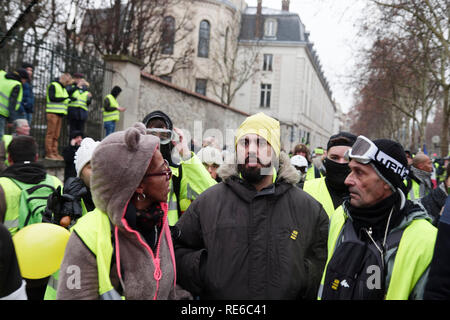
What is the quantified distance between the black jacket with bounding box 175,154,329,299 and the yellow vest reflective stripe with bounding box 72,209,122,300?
61cm

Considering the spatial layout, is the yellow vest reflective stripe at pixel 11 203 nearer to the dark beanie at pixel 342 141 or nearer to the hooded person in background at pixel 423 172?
the dark beanie at pixel 342 141

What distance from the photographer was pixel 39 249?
236cm

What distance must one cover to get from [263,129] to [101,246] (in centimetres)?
132

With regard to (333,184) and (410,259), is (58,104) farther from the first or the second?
(410,259)

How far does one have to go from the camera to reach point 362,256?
2107 mm

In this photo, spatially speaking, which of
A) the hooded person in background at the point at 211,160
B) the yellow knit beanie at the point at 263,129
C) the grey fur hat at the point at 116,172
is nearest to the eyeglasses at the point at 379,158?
the yellow knit beanie at the point at 263,129

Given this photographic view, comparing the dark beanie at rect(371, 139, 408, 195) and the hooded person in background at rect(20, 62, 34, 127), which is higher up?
the hooded person in background at rect(20, 62, 34, 127)

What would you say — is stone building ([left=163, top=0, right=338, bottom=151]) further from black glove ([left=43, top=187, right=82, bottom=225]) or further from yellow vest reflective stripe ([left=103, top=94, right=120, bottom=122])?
black glove ([left=43, top=187, right=82, bottom=225])

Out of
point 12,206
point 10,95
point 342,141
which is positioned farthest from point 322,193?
point 10,95

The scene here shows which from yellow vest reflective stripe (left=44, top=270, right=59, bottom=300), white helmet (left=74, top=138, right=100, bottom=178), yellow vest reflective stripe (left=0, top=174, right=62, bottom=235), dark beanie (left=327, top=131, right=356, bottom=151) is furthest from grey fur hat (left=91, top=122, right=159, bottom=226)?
dark beanie (left=327, top=131, right=356, bottom=151)

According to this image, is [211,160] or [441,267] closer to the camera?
[441,267]

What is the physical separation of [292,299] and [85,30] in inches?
764

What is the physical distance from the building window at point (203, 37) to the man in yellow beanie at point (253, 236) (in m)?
33.8

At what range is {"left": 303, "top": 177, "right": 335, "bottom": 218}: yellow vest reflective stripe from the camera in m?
3.35
